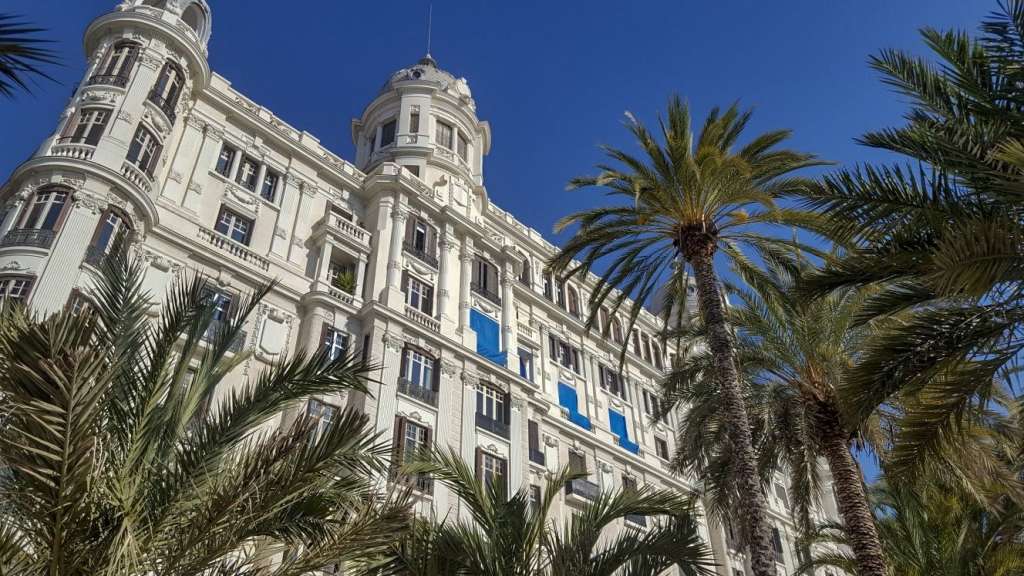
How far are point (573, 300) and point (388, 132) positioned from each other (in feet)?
42.3

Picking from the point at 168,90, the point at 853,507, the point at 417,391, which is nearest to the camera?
the point at 853,507

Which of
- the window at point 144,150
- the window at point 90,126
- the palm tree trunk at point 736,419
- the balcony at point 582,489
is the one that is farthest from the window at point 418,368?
the window at point 90,126

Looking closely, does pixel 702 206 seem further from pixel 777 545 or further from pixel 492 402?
pixel 777 545

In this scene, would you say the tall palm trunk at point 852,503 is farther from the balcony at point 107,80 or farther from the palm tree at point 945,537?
the balcony at point 107,80

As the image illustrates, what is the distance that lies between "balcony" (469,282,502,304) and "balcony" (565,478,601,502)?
8.22m

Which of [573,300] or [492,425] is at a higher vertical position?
[573,300]

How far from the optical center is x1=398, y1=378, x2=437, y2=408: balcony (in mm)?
25531

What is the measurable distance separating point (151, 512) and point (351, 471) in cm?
252

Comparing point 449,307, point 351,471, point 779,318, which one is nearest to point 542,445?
point 449,307

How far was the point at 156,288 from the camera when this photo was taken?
75.7 ft

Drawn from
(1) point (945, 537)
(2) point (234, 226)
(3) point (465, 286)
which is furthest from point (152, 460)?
(3) point (465, 286)

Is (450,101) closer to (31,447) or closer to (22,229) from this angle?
(22,229)

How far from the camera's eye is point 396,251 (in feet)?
96.2

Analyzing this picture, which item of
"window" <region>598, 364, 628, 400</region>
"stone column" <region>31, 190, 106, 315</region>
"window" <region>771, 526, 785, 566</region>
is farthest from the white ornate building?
"window" <region>771, 526, 785, 566</region>
